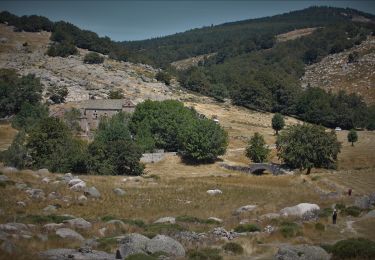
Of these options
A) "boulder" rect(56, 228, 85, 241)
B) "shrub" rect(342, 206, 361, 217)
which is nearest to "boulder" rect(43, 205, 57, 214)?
"boulder" rect(56, 228, 85, 241)

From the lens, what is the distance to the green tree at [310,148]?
91812 millimetres

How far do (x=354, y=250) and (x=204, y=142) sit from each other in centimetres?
7376

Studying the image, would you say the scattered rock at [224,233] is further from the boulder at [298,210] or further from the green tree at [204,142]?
the green tree at [204,142]

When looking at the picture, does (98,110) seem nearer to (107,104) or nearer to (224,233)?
(107,104)

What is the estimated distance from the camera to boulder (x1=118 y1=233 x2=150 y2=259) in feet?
96.2

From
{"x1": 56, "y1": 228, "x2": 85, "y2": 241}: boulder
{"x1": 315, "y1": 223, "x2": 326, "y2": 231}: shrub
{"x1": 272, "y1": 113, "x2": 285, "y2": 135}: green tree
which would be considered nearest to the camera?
{"x1": 56, "y1": 228, "x2": 85, "y2": 241}: boulder

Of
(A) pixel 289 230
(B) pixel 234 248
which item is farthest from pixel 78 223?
(A) pixel 289 230

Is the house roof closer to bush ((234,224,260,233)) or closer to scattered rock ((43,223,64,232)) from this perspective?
bush ((234,224,260,233))

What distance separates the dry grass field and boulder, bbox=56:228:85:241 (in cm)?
101

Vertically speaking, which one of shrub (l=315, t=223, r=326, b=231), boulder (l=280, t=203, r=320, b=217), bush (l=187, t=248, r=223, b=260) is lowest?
boulder (l=280, t=203, r=320, b=217)

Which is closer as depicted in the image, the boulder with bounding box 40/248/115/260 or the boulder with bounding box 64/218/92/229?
the boulder with bounding box 40/248/115/260

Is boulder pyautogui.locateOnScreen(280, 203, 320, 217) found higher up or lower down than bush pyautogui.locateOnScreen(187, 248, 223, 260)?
lower down

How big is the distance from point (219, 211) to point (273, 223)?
994 centimetres

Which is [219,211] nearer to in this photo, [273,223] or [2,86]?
[273,223]
